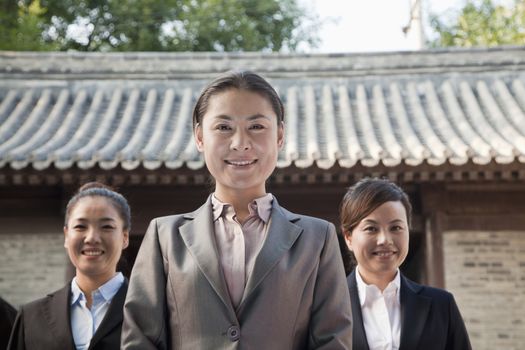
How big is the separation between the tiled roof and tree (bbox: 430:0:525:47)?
8007 mm

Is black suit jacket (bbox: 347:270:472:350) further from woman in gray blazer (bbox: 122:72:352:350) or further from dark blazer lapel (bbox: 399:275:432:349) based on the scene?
woman in gray blazer (bbox: 122:72:352:350)

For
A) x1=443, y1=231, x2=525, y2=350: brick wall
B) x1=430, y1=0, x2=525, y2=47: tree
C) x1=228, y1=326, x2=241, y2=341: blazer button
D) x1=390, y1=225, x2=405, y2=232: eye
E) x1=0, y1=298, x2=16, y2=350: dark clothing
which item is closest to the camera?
x1=228, y1=326, x2=241, y2=341: blazer button

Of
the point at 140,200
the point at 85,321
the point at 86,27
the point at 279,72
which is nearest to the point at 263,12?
the point at 86,27

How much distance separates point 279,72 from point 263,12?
29.5ft

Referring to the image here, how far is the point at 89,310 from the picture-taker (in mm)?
2885

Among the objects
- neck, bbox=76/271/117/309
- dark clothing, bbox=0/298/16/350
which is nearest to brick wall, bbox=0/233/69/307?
dark clothing, bbox=0/298/16/350

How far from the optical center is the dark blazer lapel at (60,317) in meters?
2.71

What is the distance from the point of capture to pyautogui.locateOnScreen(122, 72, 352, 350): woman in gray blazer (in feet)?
6.25

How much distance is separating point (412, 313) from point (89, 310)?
1.23 meters

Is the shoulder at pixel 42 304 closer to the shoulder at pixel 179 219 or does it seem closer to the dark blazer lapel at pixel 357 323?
the shoulder at pixel 179 219

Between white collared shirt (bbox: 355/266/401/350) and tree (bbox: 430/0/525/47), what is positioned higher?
tree (bbox: 430/0/525/47)

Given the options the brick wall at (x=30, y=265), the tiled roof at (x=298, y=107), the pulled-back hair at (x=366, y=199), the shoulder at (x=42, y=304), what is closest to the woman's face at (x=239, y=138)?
the pulled-back hair at (x=366, y=199)

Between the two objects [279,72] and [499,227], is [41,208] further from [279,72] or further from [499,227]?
[499,227]

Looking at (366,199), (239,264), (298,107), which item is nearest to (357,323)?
(366,199)
